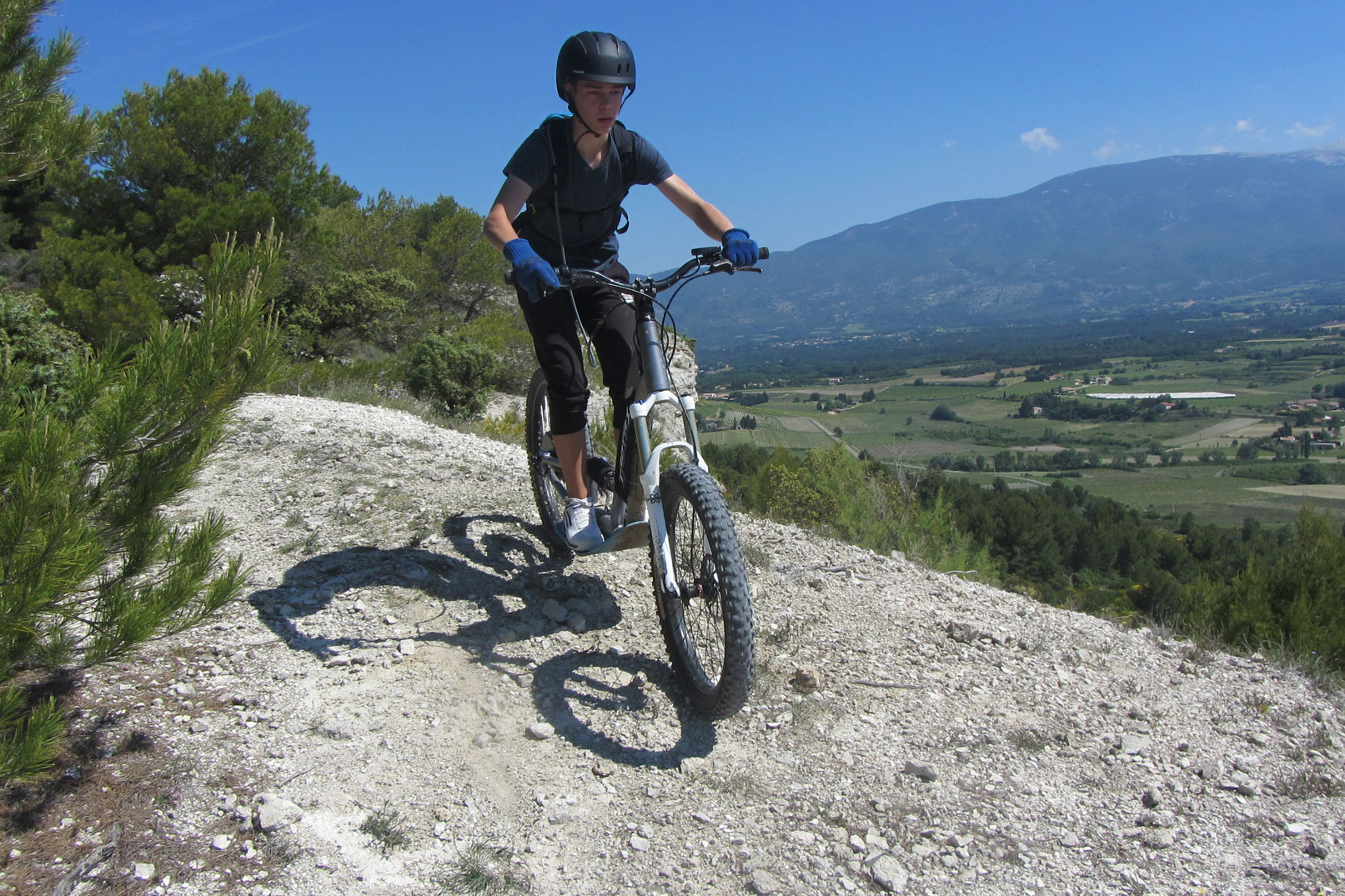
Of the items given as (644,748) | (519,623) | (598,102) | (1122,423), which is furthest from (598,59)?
(1122,423)

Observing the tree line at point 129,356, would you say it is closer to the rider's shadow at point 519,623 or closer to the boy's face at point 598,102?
the rider's shadow at point 519,623

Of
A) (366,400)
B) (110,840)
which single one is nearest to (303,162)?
(366,400)

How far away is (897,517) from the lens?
7.67 meters

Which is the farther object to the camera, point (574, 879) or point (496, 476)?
point (496, 476)

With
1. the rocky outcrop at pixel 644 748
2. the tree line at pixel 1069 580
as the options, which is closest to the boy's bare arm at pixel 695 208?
the rocky outcrop at pixel 644 748

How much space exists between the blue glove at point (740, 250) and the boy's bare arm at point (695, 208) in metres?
0.21

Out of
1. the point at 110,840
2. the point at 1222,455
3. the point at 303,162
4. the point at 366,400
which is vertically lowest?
the point at 1222,455

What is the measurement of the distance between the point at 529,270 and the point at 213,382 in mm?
1205

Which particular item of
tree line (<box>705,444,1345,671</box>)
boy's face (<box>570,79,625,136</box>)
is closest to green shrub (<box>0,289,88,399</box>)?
boy's face (<box>570,79,625,136</box>)

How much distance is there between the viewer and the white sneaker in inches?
153

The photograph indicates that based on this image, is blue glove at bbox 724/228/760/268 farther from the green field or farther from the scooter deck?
the green field

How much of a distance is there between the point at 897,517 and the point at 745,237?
4748 mm

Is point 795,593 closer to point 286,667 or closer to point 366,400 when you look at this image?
point 286,667

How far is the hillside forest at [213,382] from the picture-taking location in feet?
7.53
